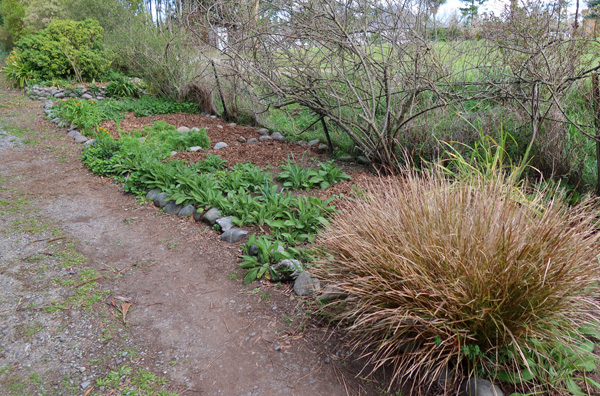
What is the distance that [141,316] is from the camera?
2592 millimetres

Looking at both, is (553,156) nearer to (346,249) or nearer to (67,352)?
(346,249)

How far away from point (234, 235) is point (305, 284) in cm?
97

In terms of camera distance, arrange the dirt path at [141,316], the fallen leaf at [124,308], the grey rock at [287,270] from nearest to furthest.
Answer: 1. the dirt path at [141,316]
2. the fallen leaf at [124,308]
3. the grey rock at [287,270]

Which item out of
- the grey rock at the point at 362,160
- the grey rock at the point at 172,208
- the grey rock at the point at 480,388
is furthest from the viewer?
the grey rock at the point at 362,160

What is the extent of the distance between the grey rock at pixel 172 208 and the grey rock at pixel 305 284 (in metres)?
1.80

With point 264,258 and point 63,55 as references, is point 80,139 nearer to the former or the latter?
point 264,258

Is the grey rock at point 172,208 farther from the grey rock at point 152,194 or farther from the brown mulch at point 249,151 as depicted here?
the brown mulch at point 249,151

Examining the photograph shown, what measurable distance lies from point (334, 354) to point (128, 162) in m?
3.74

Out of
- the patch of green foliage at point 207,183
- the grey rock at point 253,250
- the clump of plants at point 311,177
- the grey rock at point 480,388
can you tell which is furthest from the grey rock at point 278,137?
the grey rock at point 480,388

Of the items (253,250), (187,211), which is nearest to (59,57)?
(187,211)

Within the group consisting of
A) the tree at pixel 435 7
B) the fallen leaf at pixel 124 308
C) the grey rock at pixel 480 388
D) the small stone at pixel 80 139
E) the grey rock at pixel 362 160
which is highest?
the tree at pixel 435 7

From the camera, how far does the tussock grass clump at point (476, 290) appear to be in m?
1.86

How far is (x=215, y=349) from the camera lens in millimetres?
2295

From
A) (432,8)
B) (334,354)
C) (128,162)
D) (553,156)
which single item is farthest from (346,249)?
(128,162)
